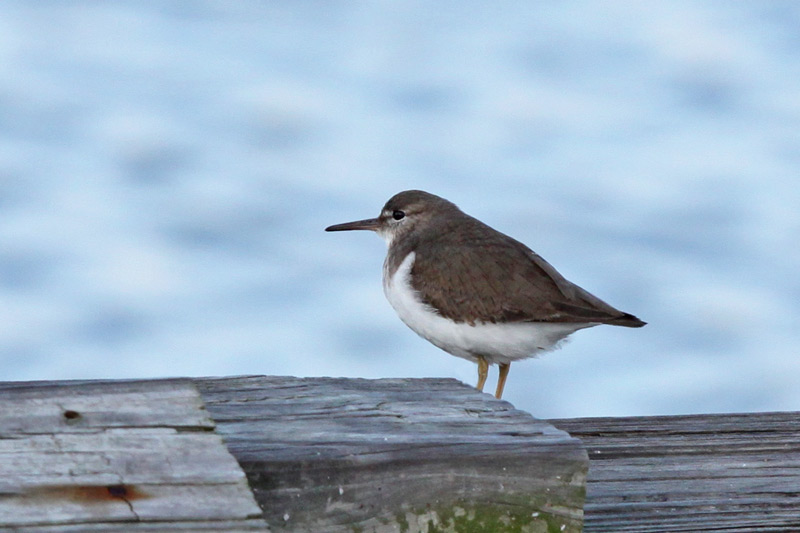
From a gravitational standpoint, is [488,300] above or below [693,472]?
above

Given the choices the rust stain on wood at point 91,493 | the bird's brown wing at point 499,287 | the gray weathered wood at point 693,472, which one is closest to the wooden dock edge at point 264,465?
the rust stain on wood at point 91,493

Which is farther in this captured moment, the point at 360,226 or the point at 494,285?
the point at 360,226

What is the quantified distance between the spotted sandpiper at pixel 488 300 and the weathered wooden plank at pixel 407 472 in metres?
3.07

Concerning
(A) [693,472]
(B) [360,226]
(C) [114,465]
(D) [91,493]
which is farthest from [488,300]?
(D) [91,493]

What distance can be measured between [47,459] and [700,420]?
7.52 ft

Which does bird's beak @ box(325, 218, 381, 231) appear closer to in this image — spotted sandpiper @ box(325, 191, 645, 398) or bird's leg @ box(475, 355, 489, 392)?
spotted sandpiper @ box(325, 191, 645, 398)

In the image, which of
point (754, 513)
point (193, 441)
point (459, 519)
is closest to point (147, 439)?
point (193, 441)

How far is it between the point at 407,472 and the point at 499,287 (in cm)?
347

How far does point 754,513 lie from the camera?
3.24 meters

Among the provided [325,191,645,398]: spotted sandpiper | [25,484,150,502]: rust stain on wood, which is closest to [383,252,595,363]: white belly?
[325,191,645,398]: spotted sandpiper

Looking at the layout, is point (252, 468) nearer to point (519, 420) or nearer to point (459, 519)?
point (459, 519)

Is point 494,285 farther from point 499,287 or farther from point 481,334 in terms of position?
point 481,334

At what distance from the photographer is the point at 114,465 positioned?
2.47 metres

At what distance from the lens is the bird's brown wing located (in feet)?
19.7
